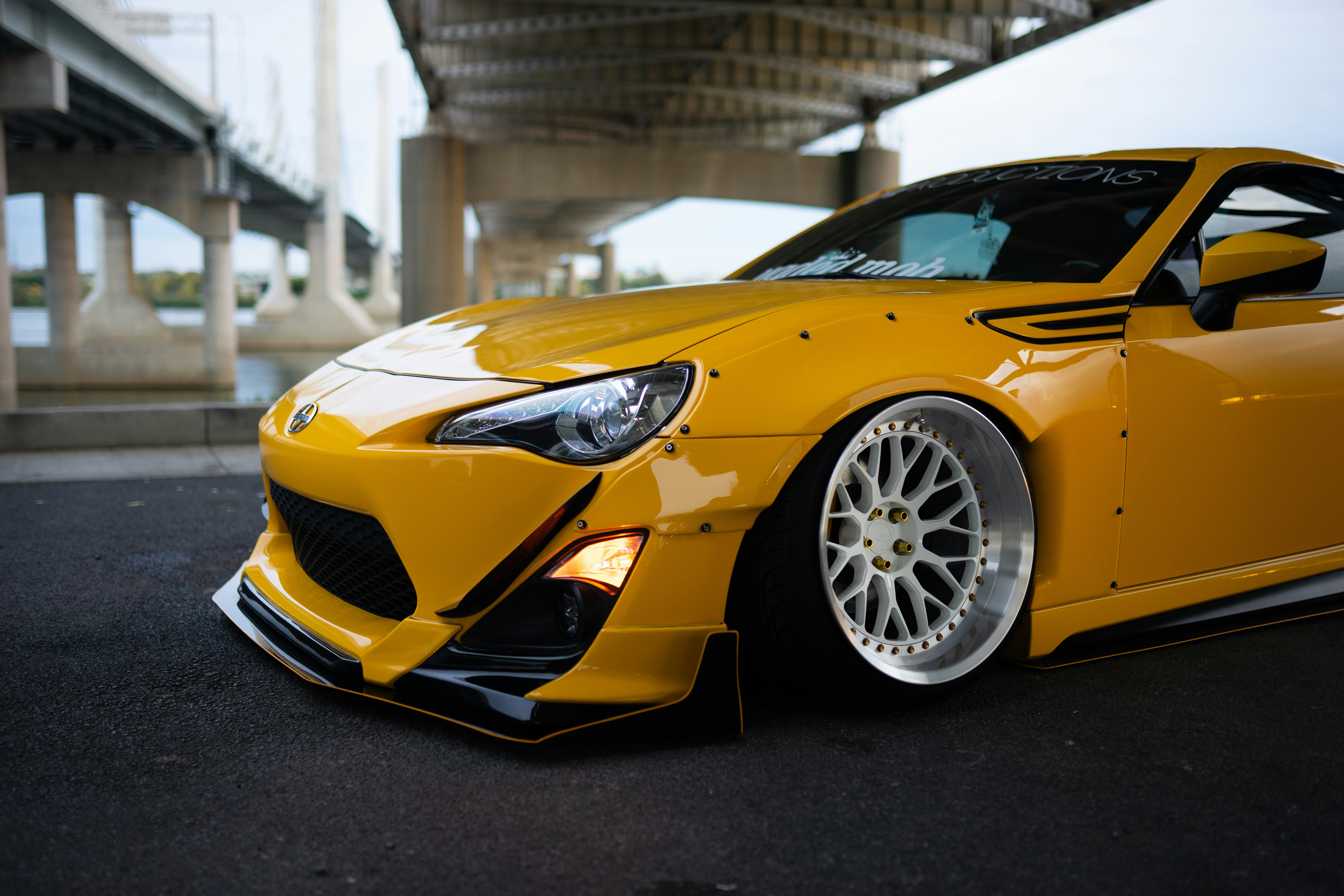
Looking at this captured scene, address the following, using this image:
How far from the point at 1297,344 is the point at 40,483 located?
18.2ft

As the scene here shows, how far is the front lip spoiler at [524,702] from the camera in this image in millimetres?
1842

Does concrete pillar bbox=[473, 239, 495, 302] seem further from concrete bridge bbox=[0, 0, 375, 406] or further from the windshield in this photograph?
the windshield

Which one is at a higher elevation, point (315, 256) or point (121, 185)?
point (121, 185)

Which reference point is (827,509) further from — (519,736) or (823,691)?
(519,736)

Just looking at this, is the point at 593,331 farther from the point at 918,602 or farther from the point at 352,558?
the point at 918,602

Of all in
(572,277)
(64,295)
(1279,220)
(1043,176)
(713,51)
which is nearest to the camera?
(1043,176)

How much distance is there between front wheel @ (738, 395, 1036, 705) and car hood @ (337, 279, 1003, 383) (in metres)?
0.35

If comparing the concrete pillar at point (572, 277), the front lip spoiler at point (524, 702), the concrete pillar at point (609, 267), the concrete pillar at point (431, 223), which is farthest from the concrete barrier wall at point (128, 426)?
the concrete pillar at point (572, 277)

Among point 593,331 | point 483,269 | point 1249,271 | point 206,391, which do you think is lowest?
point 206,391

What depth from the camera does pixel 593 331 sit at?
226 centimetres

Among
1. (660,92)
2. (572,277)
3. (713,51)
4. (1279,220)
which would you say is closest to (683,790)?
(1279,220)

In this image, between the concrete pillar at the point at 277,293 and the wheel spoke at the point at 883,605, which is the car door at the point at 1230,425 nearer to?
the wheel spoke at the point at 883,605

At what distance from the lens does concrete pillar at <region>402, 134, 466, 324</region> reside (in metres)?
26.2

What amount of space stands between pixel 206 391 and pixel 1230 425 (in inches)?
1299
